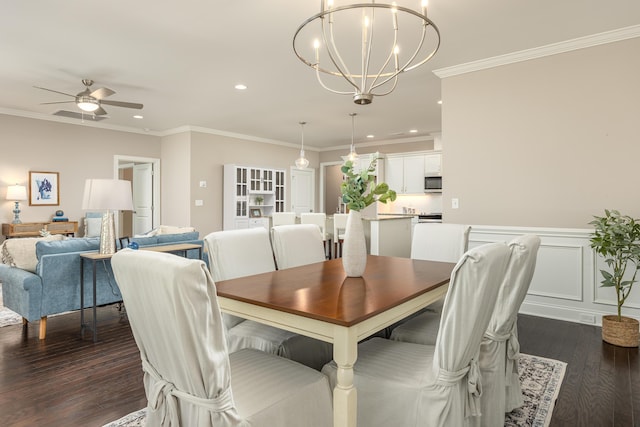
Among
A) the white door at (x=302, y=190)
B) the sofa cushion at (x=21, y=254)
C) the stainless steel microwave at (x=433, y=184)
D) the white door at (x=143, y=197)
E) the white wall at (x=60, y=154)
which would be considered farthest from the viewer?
the white door at (x=302, y=190)

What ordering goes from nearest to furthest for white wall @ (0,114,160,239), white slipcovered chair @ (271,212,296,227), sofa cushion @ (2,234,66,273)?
sofa cushion @ (2,234,66,273) → white wall @ (0,114,160,239) → white slipcovered chair @ (271,212,296,227)

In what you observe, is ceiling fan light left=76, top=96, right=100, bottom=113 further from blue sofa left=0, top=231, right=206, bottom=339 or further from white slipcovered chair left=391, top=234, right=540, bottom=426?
white slipcovered chair left=391, top=234, right=540, bottom=426

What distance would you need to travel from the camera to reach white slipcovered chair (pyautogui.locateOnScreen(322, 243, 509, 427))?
136 cm

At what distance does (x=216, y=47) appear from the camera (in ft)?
11.8

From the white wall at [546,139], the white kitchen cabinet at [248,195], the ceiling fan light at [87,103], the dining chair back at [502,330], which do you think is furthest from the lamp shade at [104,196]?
the white kitchen cabinet at [248,195]

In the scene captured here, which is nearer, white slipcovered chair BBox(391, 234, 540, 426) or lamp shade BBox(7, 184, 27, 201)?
white slipcovered chair BBox(391, 234, 540, 426)

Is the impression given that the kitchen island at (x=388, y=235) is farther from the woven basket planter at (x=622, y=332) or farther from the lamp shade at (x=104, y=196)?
the lamp shade at (x=104, y=196)

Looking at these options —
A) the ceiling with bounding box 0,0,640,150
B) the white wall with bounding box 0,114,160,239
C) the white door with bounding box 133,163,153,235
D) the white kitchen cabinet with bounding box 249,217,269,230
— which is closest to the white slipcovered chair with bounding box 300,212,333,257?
the ceiling with bounding box 0,0,640,150

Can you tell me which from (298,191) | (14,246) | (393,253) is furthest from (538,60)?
(298,191)

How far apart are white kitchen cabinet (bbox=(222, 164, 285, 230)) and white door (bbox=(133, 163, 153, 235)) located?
1544 millimetres

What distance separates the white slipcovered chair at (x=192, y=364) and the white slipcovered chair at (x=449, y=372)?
0.21 meters

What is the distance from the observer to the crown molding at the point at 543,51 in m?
3.23

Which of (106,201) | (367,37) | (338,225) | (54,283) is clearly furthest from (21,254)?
(338,225)

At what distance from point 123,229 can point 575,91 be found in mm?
8666
